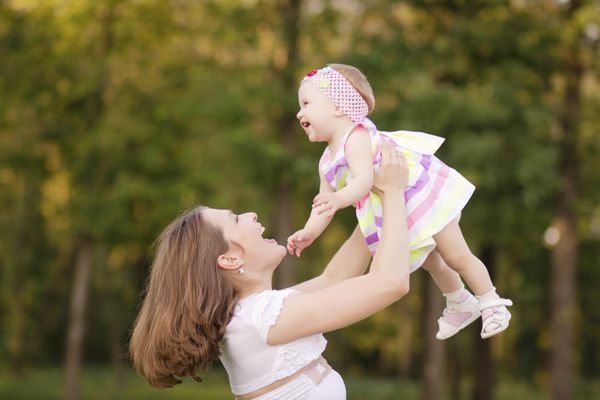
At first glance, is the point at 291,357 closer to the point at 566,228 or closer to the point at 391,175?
the point at 391,175

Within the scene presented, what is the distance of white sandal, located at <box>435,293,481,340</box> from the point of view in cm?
325

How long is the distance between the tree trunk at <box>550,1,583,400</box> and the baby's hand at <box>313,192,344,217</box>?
42.0 ft

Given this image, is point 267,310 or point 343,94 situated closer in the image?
point 267,310

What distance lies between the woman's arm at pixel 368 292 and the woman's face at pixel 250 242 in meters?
0.22

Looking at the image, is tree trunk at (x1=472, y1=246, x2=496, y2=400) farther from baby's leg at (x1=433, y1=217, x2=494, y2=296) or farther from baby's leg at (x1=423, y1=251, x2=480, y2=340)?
baby's leg at (x1=433, y1=217, x2=494, y2=296)

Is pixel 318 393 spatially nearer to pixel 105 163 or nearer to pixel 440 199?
pixel 440 199

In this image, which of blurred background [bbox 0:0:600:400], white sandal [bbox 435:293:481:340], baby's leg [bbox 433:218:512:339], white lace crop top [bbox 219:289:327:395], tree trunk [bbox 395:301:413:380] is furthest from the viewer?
tree trunk [bbox 395:301:413:380]

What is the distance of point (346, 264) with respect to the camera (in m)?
3.29

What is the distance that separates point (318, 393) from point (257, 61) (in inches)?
491

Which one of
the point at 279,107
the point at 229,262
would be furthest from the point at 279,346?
the point at 279,107

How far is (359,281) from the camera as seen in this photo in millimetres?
2795

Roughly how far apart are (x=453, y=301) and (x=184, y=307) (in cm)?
99

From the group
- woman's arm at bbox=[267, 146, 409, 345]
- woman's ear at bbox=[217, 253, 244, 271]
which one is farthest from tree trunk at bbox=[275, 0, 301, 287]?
woman's arm at bbox=[267, 146, 409, 345]

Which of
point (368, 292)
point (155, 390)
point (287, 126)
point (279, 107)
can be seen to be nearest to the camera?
point (368, 292)
